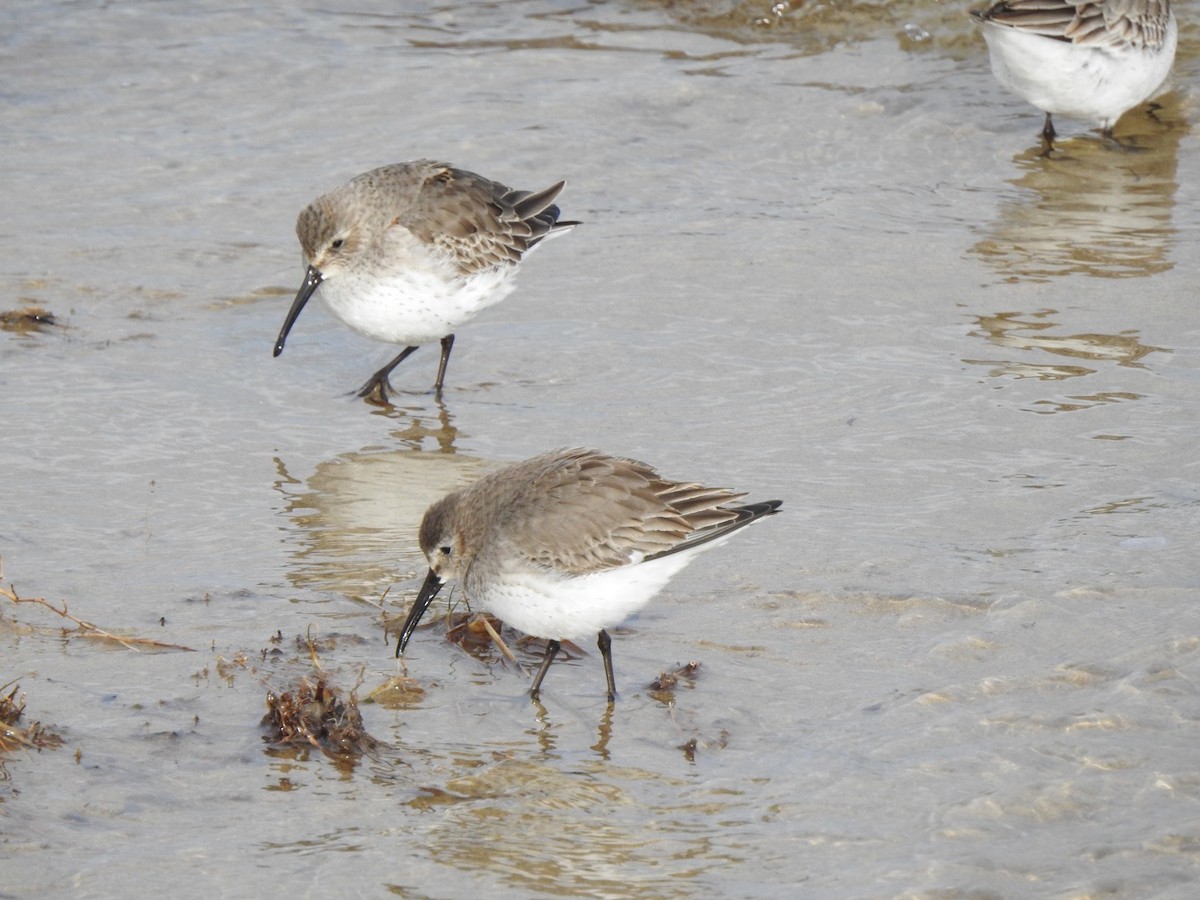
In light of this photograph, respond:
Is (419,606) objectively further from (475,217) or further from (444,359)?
(475,217)

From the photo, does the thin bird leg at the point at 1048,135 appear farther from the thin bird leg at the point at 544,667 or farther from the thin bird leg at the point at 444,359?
the thin bird leg at the point at 544,667

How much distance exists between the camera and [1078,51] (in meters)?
11.7

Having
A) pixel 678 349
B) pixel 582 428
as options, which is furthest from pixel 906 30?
pixel 582 428

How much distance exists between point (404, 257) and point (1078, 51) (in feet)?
18.7

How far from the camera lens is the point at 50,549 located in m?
6.57

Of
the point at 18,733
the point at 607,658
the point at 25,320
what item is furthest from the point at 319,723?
the point at 25,320

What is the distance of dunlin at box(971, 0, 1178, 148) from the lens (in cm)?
1164

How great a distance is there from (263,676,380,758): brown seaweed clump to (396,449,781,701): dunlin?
50 cm

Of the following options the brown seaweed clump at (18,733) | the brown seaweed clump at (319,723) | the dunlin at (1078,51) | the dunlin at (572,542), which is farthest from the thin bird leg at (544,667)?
the dunlin at (1078,51)

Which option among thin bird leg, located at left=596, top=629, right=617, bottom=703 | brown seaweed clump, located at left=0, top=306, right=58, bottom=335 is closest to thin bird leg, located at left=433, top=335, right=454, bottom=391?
brown seaweed clump, located at left=0, top=306, right=58, bottom=335

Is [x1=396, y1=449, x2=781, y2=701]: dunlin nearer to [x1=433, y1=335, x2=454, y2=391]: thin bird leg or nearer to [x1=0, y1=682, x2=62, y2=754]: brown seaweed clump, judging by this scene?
[x1=0, y1=682, x2=62, y2=754]: brown seaweed clump

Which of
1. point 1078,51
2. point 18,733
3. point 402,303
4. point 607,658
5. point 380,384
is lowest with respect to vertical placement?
point 380,384

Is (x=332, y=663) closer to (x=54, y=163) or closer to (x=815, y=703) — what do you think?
(x=815, y=703)

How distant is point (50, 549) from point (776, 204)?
5.87 meters
